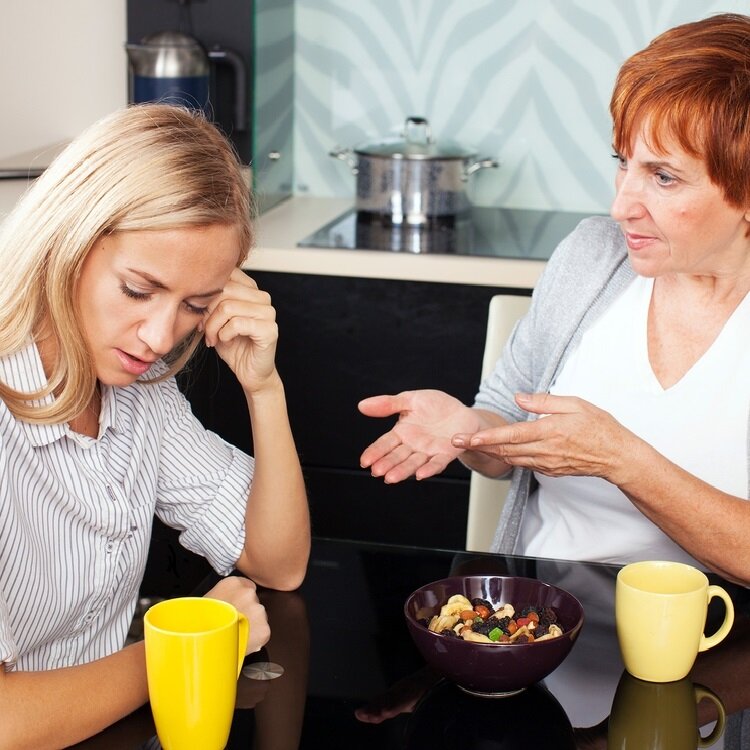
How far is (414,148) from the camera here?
2.67m

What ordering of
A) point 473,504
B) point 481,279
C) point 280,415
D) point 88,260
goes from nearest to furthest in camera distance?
1. point 88,260
2. point 280,415
3. point 473,504
4. point 481,279

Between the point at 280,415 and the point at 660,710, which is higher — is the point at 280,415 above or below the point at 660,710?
above

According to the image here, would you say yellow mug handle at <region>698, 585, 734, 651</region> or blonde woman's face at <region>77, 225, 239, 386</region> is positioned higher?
blonde woman's face at <region>77, 225, 239, 386</region>

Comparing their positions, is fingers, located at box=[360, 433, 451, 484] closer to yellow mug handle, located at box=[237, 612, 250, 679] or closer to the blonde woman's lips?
the blonde woman's lips

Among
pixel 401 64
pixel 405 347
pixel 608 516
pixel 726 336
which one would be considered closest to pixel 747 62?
pixel 726 336

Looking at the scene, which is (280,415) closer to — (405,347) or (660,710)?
(660,710)

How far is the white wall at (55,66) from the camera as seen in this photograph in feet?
9.18

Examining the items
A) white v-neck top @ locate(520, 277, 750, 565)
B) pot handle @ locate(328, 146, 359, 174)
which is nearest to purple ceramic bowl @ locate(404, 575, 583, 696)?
white v-neck top @ locate(520, 277, 750, 565)

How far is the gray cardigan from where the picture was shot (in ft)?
5.54

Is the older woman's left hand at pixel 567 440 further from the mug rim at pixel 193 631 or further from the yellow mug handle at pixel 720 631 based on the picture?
the mug rim at pixel 193 631

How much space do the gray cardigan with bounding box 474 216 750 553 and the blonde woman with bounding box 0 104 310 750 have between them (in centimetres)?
42

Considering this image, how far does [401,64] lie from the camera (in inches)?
114

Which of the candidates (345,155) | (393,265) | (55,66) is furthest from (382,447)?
(55,66)

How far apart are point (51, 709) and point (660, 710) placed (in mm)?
517
